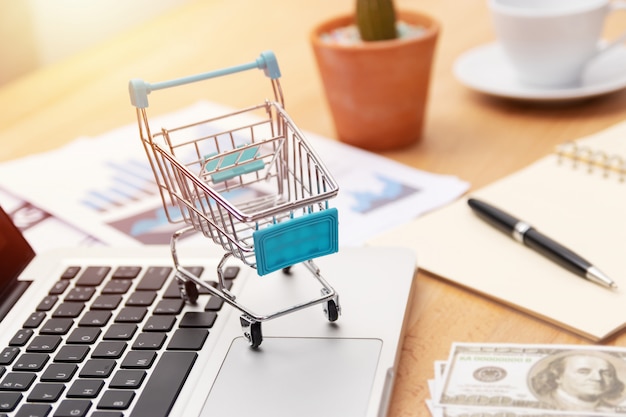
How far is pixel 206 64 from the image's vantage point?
125 cm

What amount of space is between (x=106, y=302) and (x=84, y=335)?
0.15 feet

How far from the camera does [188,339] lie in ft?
1.95

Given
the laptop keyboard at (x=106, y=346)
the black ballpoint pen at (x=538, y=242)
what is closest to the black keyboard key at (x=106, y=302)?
the laptop keyboard at (x=106, y=346)

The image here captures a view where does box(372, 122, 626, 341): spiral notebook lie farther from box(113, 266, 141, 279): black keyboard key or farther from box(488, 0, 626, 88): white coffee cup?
box(113, 266, 141, 279): black keyboard key

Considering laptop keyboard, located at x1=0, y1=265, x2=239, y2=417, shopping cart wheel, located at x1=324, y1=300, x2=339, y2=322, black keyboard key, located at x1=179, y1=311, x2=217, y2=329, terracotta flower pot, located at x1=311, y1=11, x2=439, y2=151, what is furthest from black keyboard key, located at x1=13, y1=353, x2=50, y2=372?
terracotta flower pot, located at x1=311, y1=11, x2=439, y2=151

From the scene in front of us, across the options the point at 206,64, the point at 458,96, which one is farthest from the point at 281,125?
the point at 206,64

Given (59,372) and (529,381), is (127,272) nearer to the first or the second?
(59,372)

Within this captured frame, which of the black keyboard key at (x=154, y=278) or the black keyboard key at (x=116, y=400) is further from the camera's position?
the black keyboard key at (x=154, y=278)

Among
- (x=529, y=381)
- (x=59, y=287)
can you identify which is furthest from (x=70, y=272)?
(x=529, y=381)

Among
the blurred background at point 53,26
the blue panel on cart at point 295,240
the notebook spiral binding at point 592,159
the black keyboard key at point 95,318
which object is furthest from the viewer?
the blurred background at point 53,26

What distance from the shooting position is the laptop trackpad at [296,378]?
52 cm

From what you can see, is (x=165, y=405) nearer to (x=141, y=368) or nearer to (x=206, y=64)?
(x=141, y=368)

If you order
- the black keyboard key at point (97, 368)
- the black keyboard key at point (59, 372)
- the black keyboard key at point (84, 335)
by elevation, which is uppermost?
the black keyboard key at point (59, 372)

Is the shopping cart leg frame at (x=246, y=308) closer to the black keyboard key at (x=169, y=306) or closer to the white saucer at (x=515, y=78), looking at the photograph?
the black keyboard key at (x=169, y=306)
